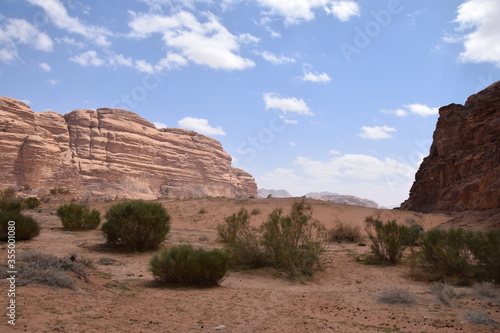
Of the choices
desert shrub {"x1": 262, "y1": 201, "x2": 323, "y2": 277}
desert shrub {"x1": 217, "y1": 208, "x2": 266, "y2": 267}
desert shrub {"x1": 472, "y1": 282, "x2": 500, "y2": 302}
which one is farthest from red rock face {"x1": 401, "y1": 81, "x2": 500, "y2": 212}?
desert shrub {"x1": 217, "y1": 208, "x2": 266, "y2": 267}

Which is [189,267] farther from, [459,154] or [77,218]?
[459,154]

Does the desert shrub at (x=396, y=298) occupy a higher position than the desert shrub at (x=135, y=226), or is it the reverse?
the desert shrub at (x=135, y=226)

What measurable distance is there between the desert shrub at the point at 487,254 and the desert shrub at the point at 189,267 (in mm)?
5962

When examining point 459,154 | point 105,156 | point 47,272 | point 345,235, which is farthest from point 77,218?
point 105,156

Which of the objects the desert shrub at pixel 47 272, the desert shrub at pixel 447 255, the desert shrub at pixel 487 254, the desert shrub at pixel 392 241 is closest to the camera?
the desert shrub at pixel 47 272

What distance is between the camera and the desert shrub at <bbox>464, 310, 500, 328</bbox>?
510 cm

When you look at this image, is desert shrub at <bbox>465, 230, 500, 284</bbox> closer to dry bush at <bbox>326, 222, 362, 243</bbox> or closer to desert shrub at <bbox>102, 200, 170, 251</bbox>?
dry bush at <bbox>326, 222, 362, 243</bbox>

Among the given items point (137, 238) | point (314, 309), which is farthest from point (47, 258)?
point (314, 309)

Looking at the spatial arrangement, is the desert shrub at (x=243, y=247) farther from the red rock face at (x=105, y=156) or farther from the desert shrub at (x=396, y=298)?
the red rock face at (x=105, y=156)

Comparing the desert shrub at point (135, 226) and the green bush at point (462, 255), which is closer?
the green bush at point (462, 255)

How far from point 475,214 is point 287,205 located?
44.3 feet

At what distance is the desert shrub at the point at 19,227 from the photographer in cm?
1161

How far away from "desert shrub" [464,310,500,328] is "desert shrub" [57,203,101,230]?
16.7 meters

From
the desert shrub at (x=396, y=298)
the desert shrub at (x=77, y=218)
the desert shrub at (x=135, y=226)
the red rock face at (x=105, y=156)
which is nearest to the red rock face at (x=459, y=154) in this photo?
the desert shrub at (x=396, y=298)
